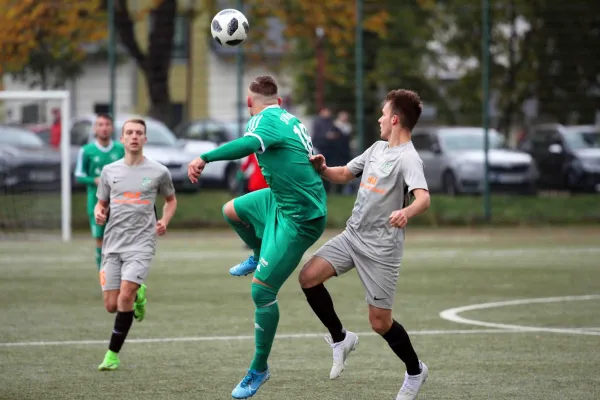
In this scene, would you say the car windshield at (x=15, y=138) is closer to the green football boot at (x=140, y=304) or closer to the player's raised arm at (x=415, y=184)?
the green football boot at (x=140, y=304)

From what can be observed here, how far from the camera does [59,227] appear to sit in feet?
70.3

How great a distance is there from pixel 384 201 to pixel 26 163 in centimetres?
1521

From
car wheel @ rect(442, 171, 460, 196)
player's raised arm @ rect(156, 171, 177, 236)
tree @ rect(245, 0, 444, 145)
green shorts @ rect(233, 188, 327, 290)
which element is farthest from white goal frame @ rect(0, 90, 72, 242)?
green shorts @ rect(233, 188, 327, 290)

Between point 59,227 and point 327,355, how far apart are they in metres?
12.7

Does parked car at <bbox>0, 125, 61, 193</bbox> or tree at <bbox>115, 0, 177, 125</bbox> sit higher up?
tree at <bbox>115, 0, 177, 125</bbox>

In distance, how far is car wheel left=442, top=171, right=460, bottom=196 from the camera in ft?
79.3

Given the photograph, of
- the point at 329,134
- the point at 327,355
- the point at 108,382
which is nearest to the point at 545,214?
the point at 329,134

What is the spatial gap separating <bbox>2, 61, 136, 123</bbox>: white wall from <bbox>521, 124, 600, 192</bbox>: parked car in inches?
318

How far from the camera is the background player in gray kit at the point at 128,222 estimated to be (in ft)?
30.4

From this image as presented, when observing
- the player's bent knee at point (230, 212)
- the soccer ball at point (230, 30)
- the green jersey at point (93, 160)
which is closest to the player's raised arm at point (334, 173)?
the player's bent knee at point (230, 212)

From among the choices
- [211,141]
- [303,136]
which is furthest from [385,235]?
[211,141]

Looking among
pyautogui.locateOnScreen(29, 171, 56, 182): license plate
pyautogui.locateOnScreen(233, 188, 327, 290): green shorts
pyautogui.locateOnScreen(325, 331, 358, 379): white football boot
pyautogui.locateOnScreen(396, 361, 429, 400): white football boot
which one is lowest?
pyautogui.locateOnScreen(396, 361, 429, 400): white football boot

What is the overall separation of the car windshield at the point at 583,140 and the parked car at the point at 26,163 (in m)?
10.1

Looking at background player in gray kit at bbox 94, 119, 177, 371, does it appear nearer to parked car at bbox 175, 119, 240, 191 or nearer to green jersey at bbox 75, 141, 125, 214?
green jersey at bbox 75, 141, 125, 214
